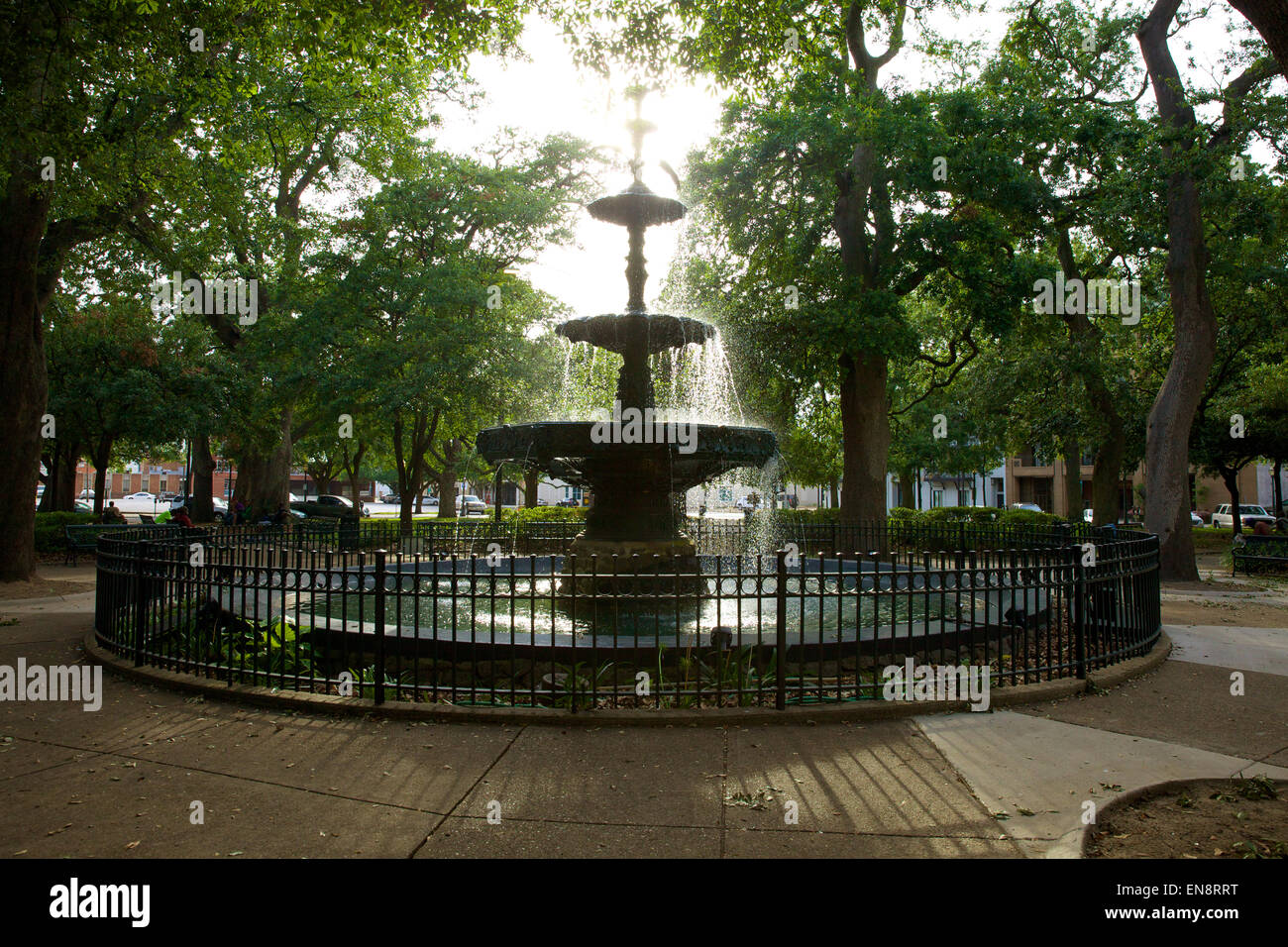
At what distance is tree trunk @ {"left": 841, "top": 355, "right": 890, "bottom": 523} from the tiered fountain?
33.7ft

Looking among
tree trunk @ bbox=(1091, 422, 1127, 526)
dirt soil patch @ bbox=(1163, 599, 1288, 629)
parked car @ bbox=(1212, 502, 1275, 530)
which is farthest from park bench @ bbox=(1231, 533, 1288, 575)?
parked car @ bbox=(1212, 502, 1275, 530)

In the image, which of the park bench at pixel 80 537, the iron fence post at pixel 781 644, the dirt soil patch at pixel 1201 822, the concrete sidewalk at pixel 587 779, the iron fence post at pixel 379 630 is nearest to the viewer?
the dirt soil patch at pixel 1201 822

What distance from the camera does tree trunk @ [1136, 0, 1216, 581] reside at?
15.3 meters

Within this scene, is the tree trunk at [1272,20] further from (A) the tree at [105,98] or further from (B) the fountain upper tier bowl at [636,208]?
(A) the tree at [105,98]

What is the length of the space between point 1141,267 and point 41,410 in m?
26.4

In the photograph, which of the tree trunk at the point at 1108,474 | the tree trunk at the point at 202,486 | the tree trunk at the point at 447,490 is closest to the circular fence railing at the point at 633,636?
the tree trunk at the point at 1108,474

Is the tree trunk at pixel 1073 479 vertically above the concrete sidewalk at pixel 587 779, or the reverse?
the tree trunk at pixel 1073 479

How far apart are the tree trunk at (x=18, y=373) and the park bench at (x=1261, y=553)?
25135 mm

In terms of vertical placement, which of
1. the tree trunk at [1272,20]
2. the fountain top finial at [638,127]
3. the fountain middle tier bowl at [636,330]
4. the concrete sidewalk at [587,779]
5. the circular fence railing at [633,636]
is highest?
the fountain top finial at [638,127]

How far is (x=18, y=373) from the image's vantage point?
45.6ft

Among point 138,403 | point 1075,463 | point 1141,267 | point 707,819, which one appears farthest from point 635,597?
point 1075,463

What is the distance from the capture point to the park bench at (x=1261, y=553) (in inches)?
691

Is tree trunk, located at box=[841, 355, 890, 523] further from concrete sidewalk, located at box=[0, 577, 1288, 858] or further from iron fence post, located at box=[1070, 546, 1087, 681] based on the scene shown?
concrete sidewalk, located at box=[0, 577, 1288, 858]

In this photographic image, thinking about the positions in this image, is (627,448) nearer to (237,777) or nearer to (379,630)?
(379,630)
